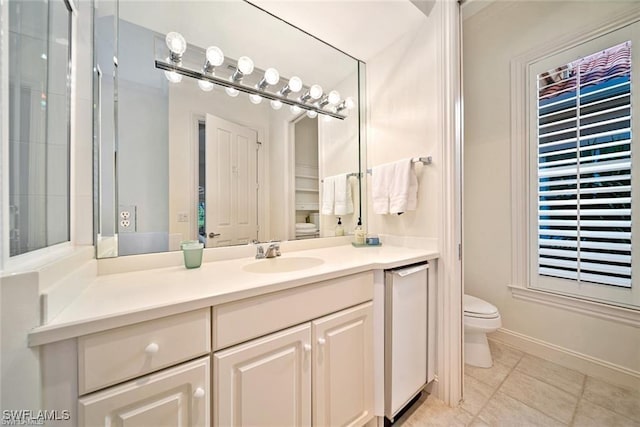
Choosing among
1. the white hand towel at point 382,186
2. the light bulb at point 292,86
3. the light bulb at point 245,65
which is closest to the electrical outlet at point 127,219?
the light bulb at point 245,65

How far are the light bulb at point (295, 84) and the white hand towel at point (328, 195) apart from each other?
63 cm

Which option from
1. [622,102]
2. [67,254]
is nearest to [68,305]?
[67,254]

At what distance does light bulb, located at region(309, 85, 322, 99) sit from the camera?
166cm

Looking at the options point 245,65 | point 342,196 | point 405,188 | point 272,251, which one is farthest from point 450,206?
point 245,65

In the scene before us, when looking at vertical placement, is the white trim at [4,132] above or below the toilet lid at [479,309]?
above

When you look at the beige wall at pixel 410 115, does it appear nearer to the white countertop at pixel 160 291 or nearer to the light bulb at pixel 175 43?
the white countertop at pixel 160 291

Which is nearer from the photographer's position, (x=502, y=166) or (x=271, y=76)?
(x=271, y=76)

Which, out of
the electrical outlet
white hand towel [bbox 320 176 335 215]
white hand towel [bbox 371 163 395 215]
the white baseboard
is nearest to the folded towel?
white hand towel [bbox 320 176 335 215]

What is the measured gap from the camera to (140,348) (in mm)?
612

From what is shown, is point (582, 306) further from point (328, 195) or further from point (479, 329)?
point (328, 195)

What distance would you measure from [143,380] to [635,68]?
2696 millimetres

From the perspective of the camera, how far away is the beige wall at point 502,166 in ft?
4.99

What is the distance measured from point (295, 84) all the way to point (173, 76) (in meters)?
0.70

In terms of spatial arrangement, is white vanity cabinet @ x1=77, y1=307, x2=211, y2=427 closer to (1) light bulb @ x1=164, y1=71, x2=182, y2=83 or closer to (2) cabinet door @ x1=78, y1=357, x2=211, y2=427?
(2) cabinet door @ x1=78, y1=357, x2=211, y2=427
